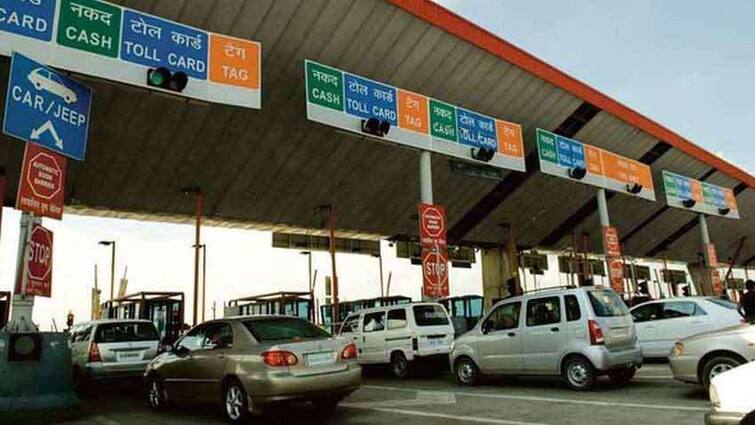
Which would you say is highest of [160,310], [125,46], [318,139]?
[318,139]

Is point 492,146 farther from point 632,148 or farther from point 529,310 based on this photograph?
point 632,148

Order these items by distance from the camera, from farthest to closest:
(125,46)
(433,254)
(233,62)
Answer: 1. (433,254)
2. (233,62)
3. (125,46)

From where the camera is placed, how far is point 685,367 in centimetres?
815

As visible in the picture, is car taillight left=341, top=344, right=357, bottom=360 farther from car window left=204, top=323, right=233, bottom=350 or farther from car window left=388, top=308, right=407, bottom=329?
car window left=388, top=308, right=407, bottom=329

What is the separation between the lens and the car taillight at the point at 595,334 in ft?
29.8

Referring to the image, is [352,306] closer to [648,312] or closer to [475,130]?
[475,130]

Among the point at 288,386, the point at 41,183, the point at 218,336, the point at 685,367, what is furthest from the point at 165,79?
the point at 685,367

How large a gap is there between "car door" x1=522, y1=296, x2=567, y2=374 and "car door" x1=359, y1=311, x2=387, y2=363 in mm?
4349

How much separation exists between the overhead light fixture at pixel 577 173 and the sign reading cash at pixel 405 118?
240 cm

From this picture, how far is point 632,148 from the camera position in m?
25.3

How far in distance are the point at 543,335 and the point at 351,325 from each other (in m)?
6.24

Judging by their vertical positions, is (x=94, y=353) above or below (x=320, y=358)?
above

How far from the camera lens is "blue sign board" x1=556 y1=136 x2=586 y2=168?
1805cm

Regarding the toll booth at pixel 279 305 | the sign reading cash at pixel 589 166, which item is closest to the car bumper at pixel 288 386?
the sign reading cash at pixel 589 166
